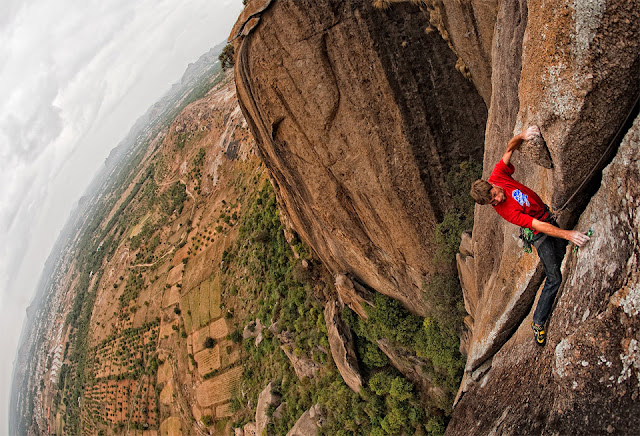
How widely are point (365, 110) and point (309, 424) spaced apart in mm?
20786

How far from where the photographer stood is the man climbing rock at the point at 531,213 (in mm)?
6672

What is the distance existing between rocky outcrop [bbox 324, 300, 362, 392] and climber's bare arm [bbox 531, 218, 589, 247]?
17541mm

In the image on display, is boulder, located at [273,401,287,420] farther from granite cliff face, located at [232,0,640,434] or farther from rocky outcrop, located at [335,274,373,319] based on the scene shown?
granite cliff face, located at [232,0,640,434]

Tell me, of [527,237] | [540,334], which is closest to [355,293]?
[540,334]

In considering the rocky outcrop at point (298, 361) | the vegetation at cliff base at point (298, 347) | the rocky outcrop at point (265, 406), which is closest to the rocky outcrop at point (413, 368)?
the vegetation at cliff base at point (298, 347)

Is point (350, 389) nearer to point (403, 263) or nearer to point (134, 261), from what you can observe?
point (403, 263)

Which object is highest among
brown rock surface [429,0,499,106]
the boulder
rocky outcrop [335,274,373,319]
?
brown rock surface [429,0,499,106]

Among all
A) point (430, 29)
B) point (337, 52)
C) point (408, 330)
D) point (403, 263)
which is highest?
point (337, 52)

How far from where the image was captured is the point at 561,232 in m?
6.36

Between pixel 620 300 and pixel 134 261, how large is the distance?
75236mm

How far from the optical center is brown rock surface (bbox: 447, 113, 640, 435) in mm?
5250

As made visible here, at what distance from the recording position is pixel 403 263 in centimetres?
1662

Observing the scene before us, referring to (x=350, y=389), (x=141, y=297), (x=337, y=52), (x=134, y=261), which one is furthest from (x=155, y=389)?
(x=337, y=52)

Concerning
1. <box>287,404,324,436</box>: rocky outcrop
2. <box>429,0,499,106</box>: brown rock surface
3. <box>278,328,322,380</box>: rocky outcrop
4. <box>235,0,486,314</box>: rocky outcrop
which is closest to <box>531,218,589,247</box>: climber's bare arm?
<box>429,0,499,106</box>: brown rock surface
